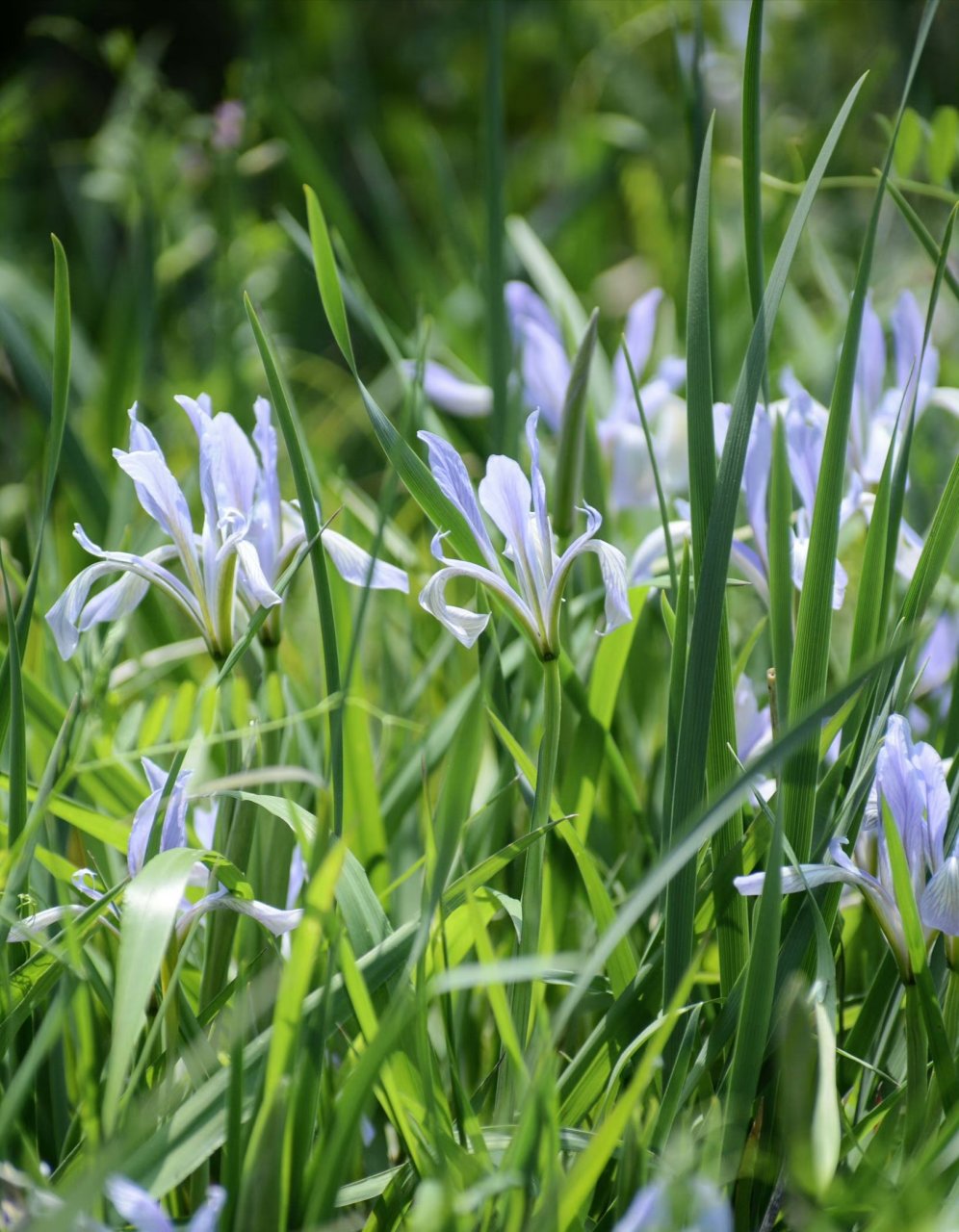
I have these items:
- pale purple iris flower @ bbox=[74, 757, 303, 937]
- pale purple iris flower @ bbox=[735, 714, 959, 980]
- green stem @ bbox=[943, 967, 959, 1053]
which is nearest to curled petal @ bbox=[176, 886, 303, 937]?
pale purple iris flower @ bbox=[74, 757, 303, 937]

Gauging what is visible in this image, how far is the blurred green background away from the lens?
51.7 inches

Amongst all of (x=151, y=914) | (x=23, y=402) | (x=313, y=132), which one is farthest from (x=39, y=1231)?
(x=313, y=132)

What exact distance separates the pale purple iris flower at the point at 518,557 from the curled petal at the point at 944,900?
18 centimetres

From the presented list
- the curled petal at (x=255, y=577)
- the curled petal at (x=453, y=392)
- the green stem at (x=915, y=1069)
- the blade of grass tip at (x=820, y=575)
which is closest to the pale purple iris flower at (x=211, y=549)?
the curled petal at (x=255, y=577)

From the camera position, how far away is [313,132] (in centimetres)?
252

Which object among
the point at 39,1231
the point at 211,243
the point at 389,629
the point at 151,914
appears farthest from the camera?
the point at 211,243

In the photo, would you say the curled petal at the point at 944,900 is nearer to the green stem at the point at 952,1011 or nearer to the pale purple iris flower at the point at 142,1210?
the green stem at the point at 952,1011

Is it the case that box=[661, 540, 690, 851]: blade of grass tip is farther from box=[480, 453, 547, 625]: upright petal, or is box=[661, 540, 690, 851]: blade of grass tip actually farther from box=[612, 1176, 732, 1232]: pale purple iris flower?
box=[612, 1176, 732, 1232]: pale purple iris flower

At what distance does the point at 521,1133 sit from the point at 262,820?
0.29 meters

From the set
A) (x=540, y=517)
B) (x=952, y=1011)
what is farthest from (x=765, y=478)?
(x=952, y=1011)

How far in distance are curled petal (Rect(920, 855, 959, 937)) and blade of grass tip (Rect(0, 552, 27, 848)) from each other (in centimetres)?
43

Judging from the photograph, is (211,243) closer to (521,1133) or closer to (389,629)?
(389,629)

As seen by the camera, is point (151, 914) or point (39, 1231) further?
point (151, 914)

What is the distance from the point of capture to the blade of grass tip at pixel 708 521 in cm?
56
